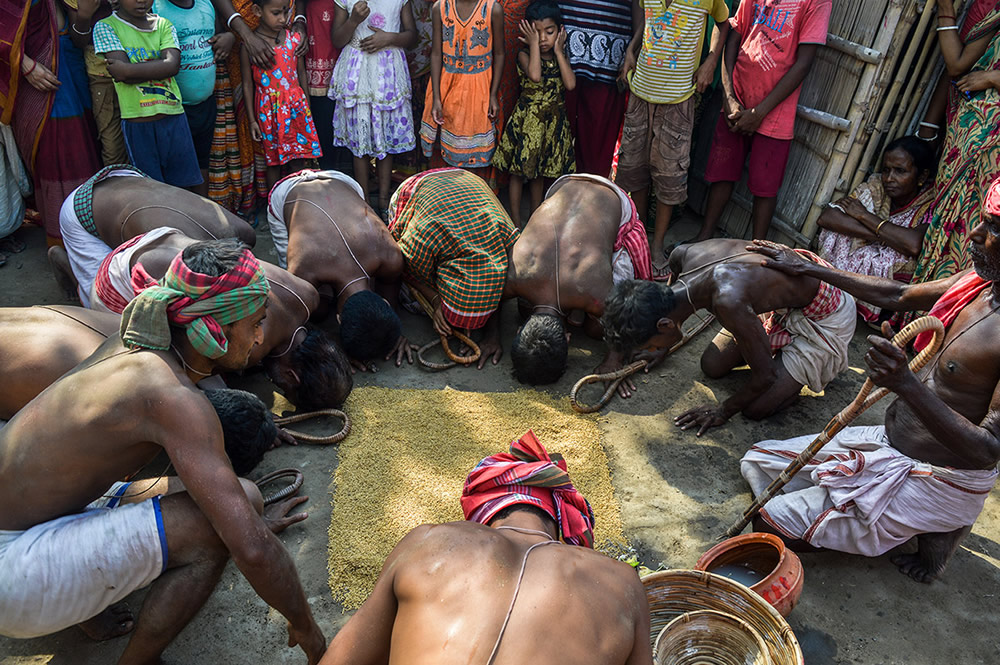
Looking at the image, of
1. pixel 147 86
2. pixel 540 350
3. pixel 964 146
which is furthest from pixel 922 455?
pixel 147 86

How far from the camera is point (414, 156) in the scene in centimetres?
577

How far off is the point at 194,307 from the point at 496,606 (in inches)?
51.3

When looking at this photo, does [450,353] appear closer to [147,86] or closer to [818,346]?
[818,346]

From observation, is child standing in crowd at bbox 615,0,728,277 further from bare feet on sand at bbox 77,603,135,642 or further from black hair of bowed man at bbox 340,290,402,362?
bare feet on sand at bbox 77,603,135,642

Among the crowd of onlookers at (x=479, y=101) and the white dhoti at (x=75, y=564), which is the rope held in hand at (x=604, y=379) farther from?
the white dhoti at (x=75, y=564)

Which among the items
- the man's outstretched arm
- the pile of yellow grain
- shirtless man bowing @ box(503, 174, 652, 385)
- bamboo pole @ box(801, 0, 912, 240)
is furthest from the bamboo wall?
the pile of yellow grain

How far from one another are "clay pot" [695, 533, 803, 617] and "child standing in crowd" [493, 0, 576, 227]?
127 inches

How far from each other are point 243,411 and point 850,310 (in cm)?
302

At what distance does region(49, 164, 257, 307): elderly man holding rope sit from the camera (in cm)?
381

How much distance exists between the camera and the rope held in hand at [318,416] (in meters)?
3.42

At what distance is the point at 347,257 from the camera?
3.95m

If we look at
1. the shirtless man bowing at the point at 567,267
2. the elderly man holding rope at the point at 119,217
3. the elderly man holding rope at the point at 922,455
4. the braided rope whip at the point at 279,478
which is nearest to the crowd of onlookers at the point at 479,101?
the elderly man holding rope at the point at 119,217

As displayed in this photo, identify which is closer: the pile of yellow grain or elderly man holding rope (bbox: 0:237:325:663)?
elderly man holding rope (bbox: 0:237:325:663)

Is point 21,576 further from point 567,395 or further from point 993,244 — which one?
point 993,244
